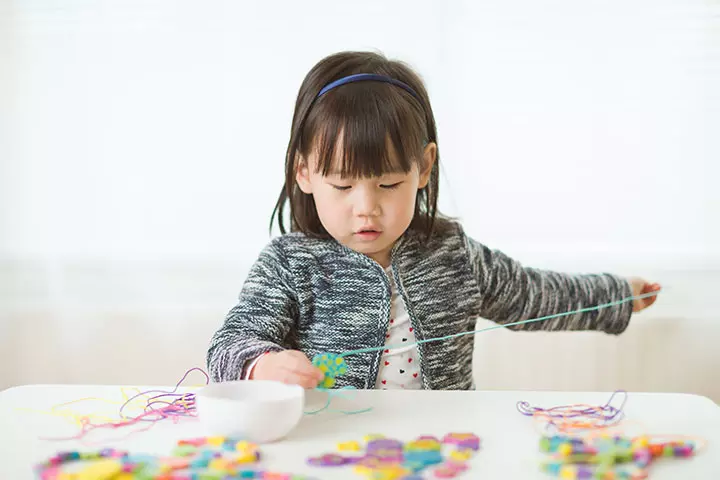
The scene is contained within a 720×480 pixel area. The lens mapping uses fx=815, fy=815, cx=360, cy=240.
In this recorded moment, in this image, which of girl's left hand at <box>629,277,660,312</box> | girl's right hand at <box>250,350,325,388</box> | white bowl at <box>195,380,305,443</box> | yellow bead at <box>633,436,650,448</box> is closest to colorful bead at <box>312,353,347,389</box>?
girl's right hand at <box>250,350,325,388</box>

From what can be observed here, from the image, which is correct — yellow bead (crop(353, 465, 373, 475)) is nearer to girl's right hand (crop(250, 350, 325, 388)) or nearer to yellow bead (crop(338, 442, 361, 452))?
yellow bead (crop(338, 442, 361, 452))

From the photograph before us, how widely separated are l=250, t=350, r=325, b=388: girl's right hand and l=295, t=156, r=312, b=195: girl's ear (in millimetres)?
350

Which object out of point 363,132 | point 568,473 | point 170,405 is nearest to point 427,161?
point 363,132

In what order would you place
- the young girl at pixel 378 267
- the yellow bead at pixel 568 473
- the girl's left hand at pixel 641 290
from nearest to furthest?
the yellow bead at pixel 568 473 < the young girl at pixel 378 267 < the girl's left hand at pixel 641 290

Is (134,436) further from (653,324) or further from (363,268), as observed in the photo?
(653,324)

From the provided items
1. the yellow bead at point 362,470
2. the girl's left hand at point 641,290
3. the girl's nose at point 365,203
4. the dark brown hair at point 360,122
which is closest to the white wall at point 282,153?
the girl's left hand at point 641,290

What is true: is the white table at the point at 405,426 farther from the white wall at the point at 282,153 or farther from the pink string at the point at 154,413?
the white wall at the point at 282,153

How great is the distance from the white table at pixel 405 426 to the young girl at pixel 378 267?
211 mm

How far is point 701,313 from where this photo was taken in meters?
1.75

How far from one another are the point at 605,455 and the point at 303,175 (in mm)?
672

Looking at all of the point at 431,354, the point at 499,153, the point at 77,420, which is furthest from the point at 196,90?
the point at 77,420

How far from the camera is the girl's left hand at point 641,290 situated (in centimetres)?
137

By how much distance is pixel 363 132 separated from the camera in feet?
3.75

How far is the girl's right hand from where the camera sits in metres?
0.92
